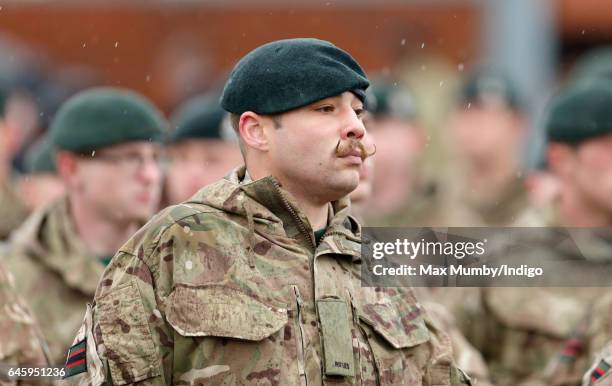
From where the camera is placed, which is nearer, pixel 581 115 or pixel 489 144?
pixel 581 115

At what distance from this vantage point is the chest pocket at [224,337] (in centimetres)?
493

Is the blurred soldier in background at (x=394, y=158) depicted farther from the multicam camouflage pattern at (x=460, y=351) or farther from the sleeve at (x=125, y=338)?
the sleeve at (x=125, y=338)

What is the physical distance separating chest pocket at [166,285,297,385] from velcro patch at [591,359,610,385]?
137cm

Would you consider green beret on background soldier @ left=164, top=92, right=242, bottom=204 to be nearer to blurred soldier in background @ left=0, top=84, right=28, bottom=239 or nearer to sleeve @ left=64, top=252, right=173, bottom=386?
→ blurred soldier in background @ left=0, top=84, right=28, bottom=239

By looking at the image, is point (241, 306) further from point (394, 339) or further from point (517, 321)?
point (517, 321)

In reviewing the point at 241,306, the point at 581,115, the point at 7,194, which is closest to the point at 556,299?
the point at 581,115

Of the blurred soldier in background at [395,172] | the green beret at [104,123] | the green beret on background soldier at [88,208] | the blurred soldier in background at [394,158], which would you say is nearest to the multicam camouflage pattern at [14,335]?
the green beret on background soldier at [88,208]

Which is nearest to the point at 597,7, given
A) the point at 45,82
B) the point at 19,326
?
the point at 45,82

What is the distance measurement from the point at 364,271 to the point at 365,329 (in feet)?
0.72

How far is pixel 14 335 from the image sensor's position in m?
6.25

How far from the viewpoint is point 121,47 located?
18031 mm

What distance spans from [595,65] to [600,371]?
8170mm

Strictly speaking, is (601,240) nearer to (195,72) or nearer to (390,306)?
(390,306)

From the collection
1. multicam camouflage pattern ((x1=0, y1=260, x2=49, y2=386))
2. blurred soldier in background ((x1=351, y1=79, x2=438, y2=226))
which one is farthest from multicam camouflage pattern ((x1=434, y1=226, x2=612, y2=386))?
multicam camouflage pattern ((x1=0, y1=260, x2=49, y2=386))
